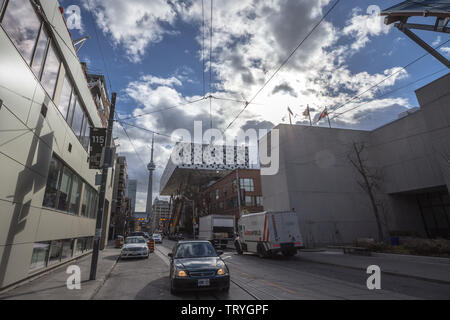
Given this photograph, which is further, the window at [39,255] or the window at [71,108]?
the window at [71,108]

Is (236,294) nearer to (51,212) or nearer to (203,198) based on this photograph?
(51,212)

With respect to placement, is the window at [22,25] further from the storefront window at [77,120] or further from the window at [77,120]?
the storefront window at [77,120]

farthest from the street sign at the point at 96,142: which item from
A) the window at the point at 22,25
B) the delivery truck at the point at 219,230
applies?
the delivery truck at the point at 219,230

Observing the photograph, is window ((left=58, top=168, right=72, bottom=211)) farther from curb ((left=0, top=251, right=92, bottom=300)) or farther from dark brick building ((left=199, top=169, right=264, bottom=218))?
dark brick building ((left=199, top=169, right=264, bottom=218))

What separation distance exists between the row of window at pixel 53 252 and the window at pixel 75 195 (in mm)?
1792

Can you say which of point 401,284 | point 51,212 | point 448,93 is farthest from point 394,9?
point 51,212

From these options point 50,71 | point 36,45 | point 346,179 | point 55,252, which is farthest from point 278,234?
point 36,45

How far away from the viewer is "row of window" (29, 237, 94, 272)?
930cm

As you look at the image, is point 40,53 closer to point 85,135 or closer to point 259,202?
point 85,135

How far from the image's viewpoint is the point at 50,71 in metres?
9.45

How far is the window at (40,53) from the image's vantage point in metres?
8.11

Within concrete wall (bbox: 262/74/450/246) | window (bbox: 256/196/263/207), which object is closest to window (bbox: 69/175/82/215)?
concrete wall (bbox: 262/74/450/246)

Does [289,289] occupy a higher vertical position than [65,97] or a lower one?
lower

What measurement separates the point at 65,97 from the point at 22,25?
15.8 ft
